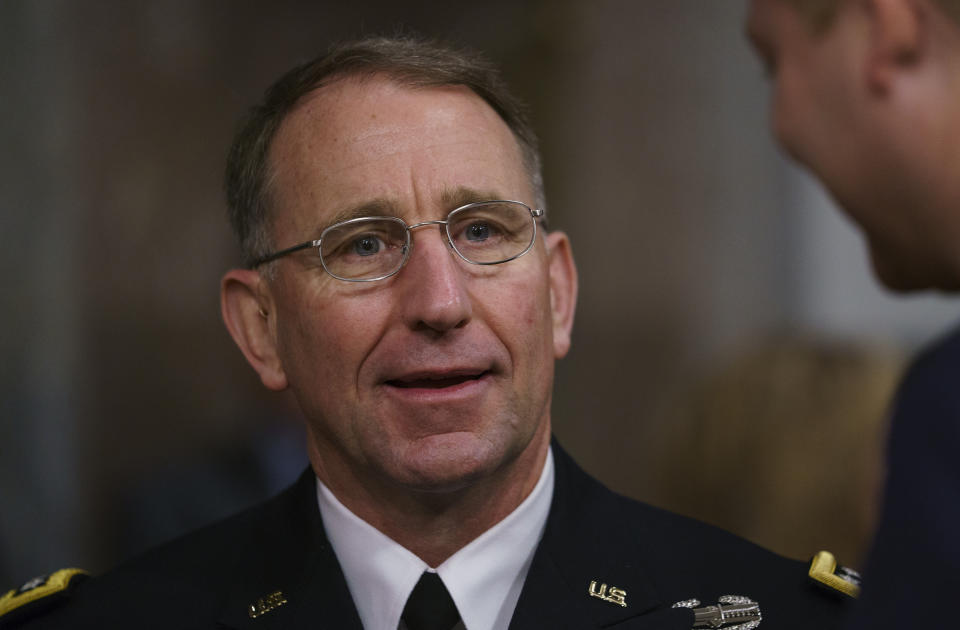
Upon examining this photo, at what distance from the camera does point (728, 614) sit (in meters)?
2.63

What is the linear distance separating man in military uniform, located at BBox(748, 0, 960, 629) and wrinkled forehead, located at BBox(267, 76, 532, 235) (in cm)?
112

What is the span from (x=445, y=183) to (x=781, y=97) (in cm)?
112

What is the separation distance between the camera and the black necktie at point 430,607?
2609mm

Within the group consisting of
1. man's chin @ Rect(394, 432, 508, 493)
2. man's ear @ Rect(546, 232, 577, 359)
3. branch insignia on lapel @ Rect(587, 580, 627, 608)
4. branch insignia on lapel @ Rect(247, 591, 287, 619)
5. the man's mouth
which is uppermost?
man's ear @ Rect(546, 232, 577, 359)

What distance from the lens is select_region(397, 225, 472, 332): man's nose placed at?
2.55m

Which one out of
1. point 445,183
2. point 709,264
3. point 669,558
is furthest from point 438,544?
point 709,264

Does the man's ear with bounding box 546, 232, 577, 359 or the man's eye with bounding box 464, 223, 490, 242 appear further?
the man's ear with bounding box 546, 232, 577, 359

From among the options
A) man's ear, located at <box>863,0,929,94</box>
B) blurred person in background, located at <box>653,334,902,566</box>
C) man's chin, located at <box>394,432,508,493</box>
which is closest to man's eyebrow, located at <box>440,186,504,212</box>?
man's chin, located at <box>394,432,508,493</box>

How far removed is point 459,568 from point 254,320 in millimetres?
878

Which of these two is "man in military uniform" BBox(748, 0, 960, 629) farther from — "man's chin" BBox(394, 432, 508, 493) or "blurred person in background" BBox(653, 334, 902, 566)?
"blurred person in background" BBox(653, 334, 902, 566)

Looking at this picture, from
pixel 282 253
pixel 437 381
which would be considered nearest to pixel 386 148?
pixel 282 253

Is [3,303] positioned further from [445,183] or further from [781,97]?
[781,97]

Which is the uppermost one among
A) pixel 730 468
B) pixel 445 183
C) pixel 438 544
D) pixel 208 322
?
pixel 445 183

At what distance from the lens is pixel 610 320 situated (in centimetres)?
752
